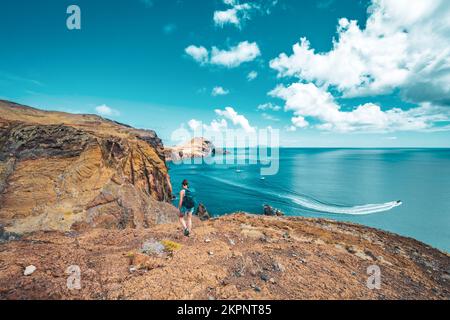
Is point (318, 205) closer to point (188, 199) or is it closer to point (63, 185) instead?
point (188, 199)

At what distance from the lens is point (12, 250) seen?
788 cm

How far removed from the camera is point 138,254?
803 centimetres

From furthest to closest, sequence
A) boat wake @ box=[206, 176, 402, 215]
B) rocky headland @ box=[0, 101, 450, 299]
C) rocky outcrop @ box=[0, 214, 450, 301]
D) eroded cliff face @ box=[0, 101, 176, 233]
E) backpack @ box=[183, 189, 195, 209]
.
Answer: boat wake @ box=[206, 176, 402, 215]
eroded cliff face @ box=[0, 101, 176, 233]
backpack @ box=[183, 189, 195, 209]
rocky headland @ box=[0, 101, 450, 299]
rocky outcrop @ box=[0, 214, 450, 301]

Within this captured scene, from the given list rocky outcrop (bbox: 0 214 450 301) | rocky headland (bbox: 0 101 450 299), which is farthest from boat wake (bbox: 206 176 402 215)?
rocky outcrop (bbox: 0 214 450 301)

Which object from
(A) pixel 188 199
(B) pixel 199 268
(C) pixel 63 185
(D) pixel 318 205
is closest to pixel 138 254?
(B) pixel 199 268

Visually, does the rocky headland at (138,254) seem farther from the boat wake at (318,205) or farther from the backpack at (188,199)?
the boat wake at (318,205)

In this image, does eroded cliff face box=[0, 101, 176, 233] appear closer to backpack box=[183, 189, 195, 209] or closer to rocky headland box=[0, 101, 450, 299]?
rocky headland box=[0, 101, 450, 299]

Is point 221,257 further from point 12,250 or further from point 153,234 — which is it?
point 12,250

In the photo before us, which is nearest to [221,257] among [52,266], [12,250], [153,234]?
[153,234]

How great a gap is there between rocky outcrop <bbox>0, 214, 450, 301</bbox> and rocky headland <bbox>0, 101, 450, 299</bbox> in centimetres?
4

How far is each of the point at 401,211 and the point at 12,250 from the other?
54897 mm

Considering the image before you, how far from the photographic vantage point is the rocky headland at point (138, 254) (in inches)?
250

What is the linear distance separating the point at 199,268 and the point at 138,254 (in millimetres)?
2553

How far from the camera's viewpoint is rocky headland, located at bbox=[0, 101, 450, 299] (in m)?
6.36
